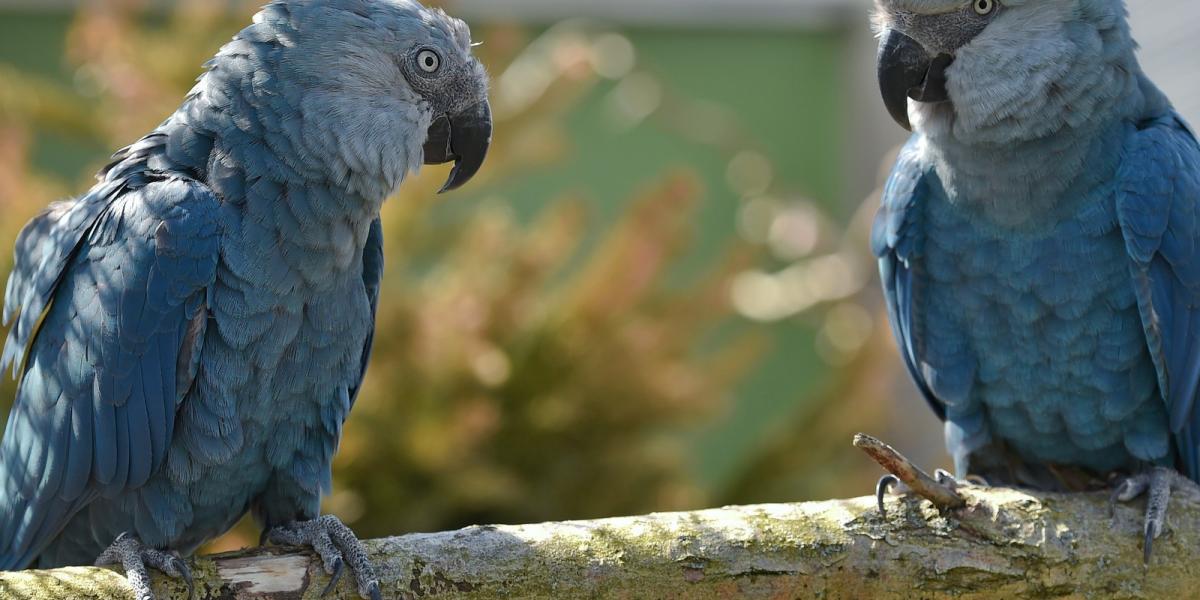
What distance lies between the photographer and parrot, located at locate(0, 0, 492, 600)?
245cm

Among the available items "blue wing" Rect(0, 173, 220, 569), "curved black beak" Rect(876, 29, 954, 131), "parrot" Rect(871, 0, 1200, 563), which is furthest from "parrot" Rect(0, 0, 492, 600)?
"parrot" Rect(871, 0, 1200, 563)

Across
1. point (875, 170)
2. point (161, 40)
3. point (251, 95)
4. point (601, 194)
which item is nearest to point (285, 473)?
point (251, 95)

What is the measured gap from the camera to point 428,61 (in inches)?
105

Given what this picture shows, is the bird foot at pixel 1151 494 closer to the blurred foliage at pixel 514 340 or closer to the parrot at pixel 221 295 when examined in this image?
the parrot at pixel 221 295

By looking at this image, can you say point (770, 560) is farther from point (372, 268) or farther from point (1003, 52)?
point (1003, 52)

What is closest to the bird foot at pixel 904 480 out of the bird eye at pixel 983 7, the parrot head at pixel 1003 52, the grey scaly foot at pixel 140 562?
the parrot head at pixel 1003 52

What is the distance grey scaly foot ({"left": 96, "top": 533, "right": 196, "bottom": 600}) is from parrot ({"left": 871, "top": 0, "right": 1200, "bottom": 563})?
1819 mm

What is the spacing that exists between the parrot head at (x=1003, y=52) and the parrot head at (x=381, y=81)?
1116mm

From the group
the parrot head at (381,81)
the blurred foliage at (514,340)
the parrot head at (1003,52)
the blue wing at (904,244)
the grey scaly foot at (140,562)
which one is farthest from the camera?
the blurred foliage at (514,340)

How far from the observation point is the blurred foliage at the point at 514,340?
14.8 feet

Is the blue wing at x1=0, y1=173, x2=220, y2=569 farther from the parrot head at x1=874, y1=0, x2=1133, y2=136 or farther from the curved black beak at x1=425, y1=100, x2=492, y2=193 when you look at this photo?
the parrot head at x1=874, y1=0, x2=1133, y2=136

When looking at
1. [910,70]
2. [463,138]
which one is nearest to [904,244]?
[910,70]

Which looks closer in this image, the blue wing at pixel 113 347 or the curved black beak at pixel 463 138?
the blue wing at pixel 113 347

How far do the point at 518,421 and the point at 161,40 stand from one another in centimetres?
226
